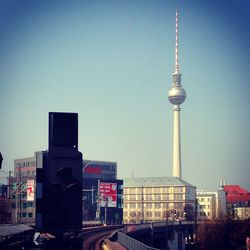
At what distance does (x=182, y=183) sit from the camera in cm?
18362

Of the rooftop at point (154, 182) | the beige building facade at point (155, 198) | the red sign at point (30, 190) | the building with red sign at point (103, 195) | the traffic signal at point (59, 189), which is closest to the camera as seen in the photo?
the traffic signal at point (59, 189)

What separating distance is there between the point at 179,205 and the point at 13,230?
479 feet

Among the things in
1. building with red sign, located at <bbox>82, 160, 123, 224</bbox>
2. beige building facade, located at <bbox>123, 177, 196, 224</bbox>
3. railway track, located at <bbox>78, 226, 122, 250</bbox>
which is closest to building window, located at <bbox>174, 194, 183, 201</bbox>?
beige building facade, located at <bbox>123, 177, 196, 224</bbox>

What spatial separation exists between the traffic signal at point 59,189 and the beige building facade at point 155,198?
165 m

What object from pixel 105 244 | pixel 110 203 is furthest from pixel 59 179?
pixel 110 203

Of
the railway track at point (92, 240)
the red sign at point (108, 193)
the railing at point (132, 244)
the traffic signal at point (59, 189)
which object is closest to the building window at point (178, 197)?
the red sign at point (108, 193)

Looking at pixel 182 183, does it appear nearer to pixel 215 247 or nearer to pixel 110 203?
pixel 110 203

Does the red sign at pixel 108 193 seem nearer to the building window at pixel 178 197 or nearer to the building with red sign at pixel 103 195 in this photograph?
the building with red sign at pixel 103 195

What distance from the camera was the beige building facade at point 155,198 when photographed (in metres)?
180

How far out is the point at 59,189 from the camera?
39.7 ft

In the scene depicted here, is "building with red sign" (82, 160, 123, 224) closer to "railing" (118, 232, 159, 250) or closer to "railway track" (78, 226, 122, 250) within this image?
"railway track" (78, 226, 122, 250)

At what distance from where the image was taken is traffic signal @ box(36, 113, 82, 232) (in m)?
11.9

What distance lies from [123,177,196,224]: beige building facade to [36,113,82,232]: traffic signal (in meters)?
165

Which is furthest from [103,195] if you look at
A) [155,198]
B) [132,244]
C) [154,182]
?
[132,244]
